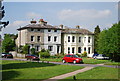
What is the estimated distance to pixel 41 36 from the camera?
50031mm

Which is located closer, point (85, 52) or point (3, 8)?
point (3, 8)

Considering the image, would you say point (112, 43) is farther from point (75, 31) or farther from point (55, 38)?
point (75, 31)

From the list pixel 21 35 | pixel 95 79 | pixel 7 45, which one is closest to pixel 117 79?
pixel 95 79

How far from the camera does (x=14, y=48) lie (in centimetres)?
5247

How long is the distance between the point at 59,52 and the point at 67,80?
37914 mm

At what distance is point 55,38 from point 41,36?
4017 millimetres

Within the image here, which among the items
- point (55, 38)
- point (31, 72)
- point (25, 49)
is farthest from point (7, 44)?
point (31, 72)

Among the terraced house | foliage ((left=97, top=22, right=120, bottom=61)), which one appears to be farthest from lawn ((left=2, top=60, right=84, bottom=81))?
the terraced house

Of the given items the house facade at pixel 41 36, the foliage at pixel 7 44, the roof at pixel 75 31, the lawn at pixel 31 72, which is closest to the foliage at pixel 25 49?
the house facade at pixel 41 36

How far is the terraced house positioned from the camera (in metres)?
49.1

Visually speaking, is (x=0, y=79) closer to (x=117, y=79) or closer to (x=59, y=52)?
(x=117, y=79)

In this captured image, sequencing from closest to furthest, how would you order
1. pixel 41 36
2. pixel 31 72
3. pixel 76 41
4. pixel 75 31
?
pixel 31 72 → pixel 41 36 → pixel 76 41 → pixel 75 31

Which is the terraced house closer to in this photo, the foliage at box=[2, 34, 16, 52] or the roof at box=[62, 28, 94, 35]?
the roof at box=[62, 28, 94, 35]

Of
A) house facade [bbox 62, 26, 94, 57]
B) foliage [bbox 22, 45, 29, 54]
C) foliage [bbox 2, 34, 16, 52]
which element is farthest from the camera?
foliage [bbox 2, 34, 16, 52]
